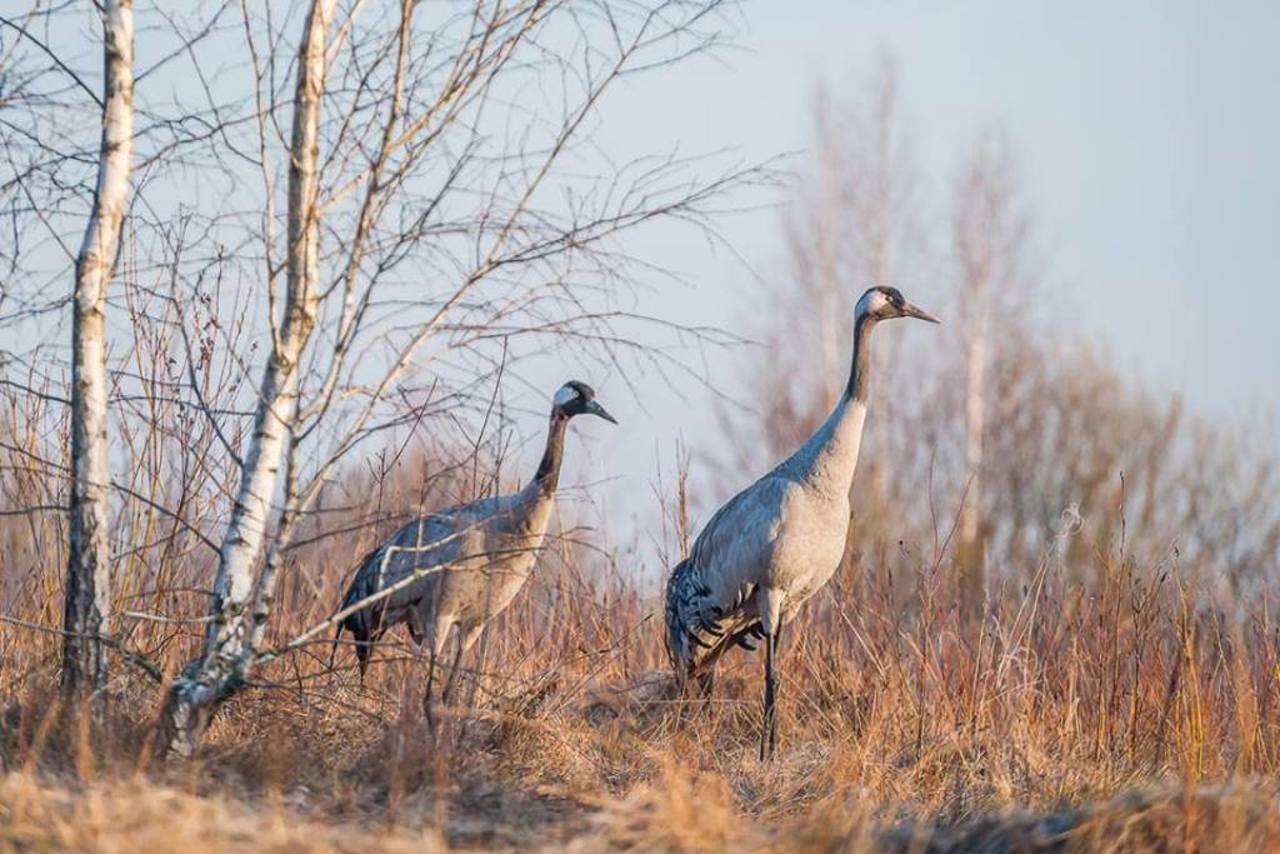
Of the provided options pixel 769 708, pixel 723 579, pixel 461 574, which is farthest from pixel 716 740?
pixel 461 574

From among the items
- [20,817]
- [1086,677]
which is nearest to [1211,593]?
[1086,677]

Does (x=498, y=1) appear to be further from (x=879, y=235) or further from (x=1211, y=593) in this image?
(x=879, y=235)

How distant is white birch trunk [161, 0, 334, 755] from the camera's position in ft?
17.0

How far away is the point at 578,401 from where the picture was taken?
28.6 feet

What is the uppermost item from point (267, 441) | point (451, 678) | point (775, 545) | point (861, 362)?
point (861, 362)

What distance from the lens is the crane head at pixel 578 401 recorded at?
28.5 ft

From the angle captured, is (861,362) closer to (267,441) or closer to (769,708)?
(769,708)

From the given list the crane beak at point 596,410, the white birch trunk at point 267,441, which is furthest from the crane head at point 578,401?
the white birch trunk at point 267,441

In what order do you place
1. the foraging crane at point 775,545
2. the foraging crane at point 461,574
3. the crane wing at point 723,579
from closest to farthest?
the foraging crane at point 461,574 < the foraging crane at point 775,545 < the crane wing at point 723,579

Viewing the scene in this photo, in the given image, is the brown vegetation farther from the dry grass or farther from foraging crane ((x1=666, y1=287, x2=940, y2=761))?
foraging crane ((x1=666, y1=287, x2=940, y2=761))

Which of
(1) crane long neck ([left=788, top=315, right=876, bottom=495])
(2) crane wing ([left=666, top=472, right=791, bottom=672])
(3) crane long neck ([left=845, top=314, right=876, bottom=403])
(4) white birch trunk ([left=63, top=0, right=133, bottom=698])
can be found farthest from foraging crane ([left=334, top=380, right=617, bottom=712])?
(4) white birch trunk ([left=63, top=0, right=133, bottom=698])

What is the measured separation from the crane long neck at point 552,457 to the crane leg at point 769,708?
1257mm

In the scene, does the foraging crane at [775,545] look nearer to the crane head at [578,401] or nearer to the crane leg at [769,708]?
the crane leg at [769,708]

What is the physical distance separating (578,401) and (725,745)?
1825 millimetres
